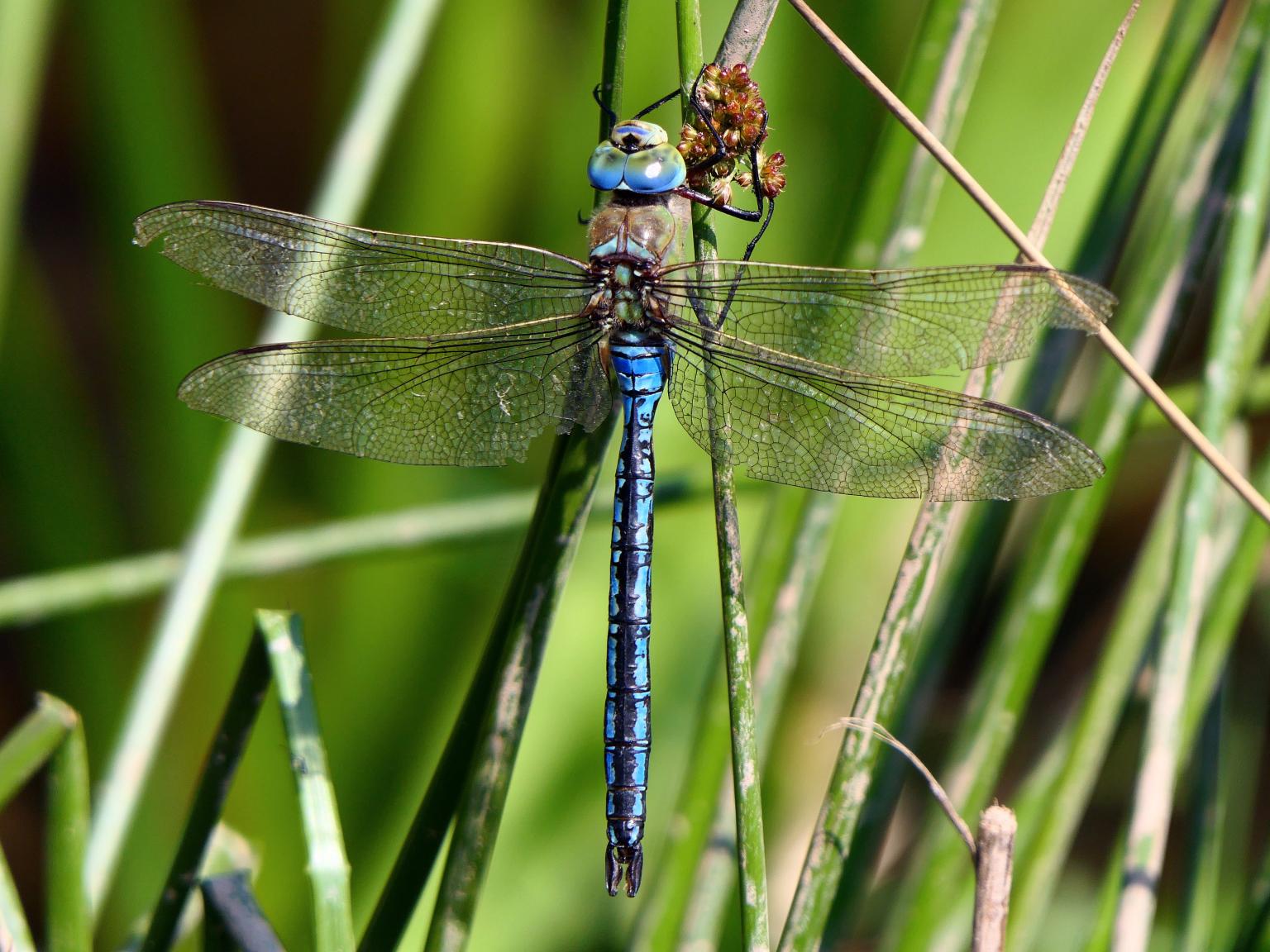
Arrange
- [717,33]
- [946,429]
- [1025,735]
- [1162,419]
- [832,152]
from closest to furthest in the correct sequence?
[946,429] → [1162,419] → [717,33] → [832,152] → [1025,735]

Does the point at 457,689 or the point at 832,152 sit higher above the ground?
the point at 832,152

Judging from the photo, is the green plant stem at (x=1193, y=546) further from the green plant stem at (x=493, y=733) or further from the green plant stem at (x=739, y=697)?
the green plant stem at (x=493, y=733)

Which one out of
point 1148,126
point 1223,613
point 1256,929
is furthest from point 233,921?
point 1148,126

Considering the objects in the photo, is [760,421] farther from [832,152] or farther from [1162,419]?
[832,152]

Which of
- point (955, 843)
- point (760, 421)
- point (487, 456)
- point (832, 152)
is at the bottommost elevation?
point (955, 843)

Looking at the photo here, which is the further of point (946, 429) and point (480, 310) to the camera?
point (480, 310)

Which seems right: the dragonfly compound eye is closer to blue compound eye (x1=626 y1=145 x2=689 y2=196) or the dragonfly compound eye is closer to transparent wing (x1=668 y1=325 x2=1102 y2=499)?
blue compound eye (x1=626 y1=145 x2=689 y2=196)

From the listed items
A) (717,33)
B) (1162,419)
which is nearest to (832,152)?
(717,33)

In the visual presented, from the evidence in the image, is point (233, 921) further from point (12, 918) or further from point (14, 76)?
point (14, 76)
